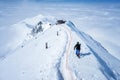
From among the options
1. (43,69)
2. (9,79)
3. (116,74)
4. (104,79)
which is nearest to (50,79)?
(43,69)

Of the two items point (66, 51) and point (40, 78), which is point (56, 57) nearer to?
point (66, 51)

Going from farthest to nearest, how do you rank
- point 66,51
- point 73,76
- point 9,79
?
point 66,51 < point 9,79 < point 73,76

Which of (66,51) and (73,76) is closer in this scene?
(73,76)

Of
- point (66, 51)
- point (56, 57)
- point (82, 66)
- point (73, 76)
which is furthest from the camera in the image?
point (66, 51)

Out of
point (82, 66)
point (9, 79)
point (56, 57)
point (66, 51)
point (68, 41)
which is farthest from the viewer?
point (68, 41)

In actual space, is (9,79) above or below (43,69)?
below

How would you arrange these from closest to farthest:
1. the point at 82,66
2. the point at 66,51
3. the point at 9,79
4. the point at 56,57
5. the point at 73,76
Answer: the point at 73,76 < the point at 82,66 < the point at 9,79 < the point at 56,57 < the point at 66,51

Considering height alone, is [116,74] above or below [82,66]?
below

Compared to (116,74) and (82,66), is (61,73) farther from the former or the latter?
(116,74)

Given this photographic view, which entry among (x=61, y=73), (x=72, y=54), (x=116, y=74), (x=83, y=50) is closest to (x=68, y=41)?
(x=83, y=50)
